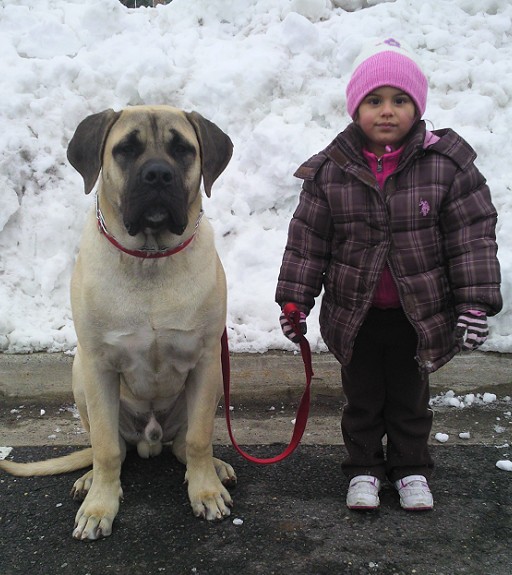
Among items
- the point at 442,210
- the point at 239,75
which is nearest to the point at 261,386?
the point at 442,210

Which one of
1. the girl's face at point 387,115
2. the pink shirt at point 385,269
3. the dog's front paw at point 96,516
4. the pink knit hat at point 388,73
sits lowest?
the dog's front paw at point 96,516

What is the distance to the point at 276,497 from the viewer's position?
2787mm

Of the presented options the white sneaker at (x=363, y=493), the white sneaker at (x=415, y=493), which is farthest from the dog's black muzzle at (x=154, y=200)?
the white sneaker at (x=415, y=493)

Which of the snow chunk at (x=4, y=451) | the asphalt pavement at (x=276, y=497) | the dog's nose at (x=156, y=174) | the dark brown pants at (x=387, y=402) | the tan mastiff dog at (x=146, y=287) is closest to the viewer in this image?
the asphalt pavement at (x=276, y=497)

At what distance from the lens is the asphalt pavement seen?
2.33m

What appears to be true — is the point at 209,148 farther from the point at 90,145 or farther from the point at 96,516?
the point at 96,516

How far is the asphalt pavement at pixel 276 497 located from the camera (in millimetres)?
2328

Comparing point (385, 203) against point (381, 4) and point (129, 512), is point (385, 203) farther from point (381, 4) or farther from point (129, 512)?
point (381, 4)

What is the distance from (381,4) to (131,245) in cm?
455

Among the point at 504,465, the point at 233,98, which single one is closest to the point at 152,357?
the point at 504,465

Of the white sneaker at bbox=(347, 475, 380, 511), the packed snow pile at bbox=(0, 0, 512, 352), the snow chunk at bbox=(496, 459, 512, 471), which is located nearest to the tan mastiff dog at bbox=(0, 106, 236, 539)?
the white sneaker at bbox=(347, 475, 380, 511)

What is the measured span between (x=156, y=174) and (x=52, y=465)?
155cm

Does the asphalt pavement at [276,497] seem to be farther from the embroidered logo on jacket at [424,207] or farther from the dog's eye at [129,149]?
the dog's eye at [129,149]

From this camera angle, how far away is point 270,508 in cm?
269
